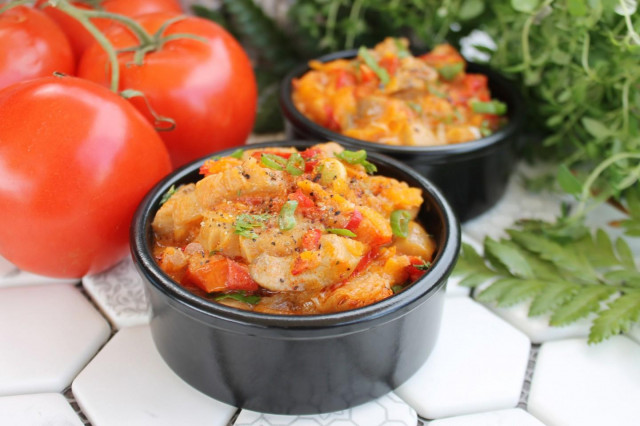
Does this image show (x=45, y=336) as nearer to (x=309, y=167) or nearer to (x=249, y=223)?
(x=249, y=223)

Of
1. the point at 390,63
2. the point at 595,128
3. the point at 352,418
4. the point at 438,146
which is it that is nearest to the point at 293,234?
the point at 352,418

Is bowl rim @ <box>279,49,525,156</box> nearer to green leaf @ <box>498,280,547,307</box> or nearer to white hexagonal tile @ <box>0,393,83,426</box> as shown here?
green leaf @ <box>498,280,547,307</box>

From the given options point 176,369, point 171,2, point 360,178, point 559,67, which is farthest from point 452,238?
point 171,2

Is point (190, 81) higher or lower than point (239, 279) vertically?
higher

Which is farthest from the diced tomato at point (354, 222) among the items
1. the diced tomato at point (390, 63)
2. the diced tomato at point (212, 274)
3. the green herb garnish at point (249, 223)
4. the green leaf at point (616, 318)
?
the diced tomato at point (390, 63)

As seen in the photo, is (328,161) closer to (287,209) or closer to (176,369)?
(287,209)

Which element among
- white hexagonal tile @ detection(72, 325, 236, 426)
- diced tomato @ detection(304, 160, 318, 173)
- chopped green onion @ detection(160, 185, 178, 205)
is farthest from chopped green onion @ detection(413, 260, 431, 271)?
chopped green onion @ detection(160, 185, 178, 205)
